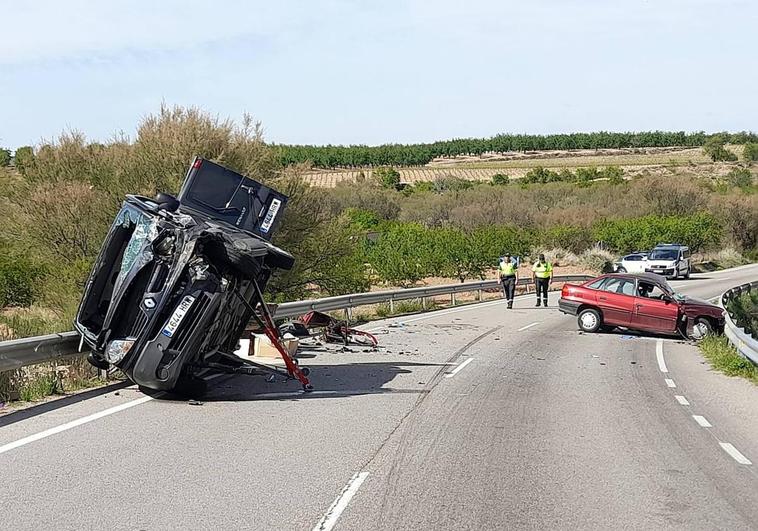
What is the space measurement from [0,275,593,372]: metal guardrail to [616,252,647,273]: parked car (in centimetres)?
686

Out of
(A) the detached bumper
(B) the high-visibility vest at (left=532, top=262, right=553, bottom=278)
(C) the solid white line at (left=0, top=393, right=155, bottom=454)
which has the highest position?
(C) the solid white line at (left=0, top=393, right=155, bottom=454)

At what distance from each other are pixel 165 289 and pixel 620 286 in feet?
50.9

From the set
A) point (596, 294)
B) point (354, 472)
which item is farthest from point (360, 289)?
point (354, 472)

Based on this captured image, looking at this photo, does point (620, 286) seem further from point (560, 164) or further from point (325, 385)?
point (560, 164)

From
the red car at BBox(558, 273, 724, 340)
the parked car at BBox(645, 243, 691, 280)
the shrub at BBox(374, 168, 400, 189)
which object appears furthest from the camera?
the shrub at BBox(374, 168, 400, 189)

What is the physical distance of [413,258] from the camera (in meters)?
42.1

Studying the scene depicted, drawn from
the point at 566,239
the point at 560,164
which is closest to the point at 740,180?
the point at 560,164

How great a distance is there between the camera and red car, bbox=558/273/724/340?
73.6ft

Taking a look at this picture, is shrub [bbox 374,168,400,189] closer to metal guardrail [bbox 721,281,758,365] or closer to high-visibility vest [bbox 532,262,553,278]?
high-visibility vest [bbox 532,262,553,278]

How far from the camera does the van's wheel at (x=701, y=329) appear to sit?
72.9 feet

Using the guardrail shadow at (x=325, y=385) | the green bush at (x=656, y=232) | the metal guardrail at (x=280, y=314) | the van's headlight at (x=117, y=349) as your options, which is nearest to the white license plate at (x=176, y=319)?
the van's headlight at (x=117, y=349)

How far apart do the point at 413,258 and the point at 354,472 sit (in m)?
34.2

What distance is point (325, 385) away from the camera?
12.9 meters

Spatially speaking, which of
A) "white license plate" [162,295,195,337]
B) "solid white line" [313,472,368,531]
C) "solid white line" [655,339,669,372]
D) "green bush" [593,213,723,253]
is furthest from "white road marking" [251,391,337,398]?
"green bush" [593,213,723,253]
